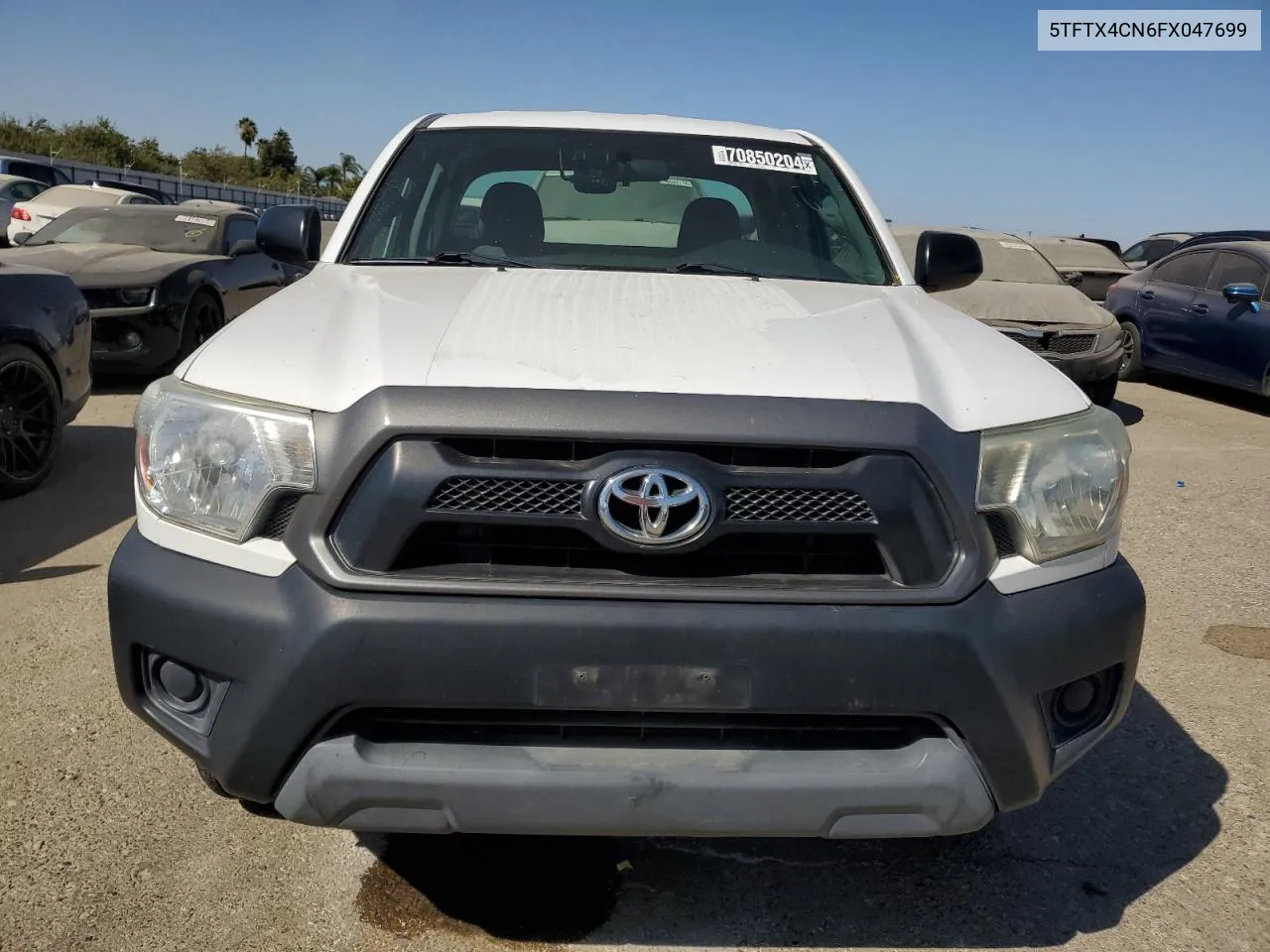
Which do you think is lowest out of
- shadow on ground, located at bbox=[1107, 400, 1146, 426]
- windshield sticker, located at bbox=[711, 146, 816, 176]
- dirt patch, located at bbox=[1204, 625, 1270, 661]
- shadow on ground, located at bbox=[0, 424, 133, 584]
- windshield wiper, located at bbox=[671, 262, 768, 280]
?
shadow on ground, located at bbox=[1107, 400, 1146, 426]

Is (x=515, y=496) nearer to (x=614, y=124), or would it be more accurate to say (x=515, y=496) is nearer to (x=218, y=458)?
(x=218, y=458)

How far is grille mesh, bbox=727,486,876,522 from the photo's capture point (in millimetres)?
2043

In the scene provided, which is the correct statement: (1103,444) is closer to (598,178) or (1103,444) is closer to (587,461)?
(587,461)

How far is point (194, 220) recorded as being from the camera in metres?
10.1

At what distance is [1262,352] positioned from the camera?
1013cm

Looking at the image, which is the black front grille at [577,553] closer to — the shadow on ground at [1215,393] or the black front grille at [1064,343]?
the black front grille at [1064,343]

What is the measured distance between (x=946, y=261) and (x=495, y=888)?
225cm

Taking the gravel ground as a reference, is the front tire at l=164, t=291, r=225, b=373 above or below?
above

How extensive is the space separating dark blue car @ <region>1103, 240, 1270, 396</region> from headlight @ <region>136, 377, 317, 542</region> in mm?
10228

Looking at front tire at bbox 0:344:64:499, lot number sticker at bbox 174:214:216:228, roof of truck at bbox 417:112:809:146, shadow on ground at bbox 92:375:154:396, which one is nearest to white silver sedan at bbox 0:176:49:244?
lot number sticker at bbox 174:214:216:228

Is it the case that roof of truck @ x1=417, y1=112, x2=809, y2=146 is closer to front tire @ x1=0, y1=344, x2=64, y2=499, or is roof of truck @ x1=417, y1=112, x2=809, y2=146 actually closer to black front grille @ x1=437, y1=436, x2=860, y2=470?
black front grille @ x1=437, y1=436, x2=860, y2=470

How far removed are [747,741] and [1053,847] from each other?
4.01ft

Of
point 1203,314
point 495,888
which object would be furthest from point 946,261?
point 1203,314

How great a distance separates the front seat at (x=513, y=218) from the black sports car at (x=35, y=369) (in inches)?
132
